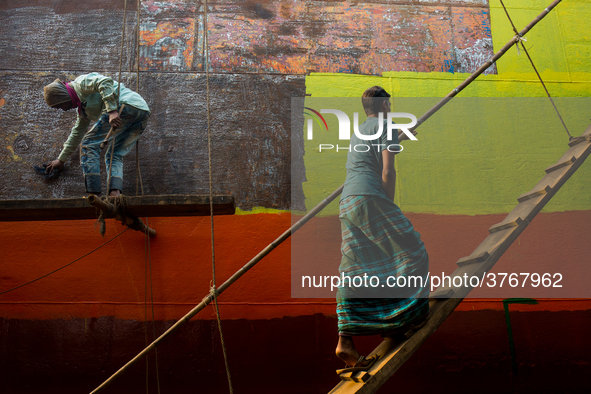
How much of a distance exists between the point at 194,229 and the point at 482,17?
398cm

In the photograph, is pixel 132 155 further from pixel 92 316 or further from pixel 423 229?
pixel 423 229

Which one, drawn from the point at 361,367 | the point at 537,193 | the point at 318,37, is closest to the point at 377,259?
the point at 361,367

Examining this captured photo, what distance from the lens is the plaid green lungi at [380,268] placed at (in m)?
2.19

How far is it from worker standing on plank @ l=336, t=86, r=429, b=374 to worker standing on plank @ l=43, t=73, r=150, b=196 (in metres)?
2.04

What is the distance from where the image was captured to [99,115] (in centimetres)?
360

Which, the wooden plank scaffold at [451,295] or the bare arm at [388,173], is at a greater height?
the bare arm at [388,173]

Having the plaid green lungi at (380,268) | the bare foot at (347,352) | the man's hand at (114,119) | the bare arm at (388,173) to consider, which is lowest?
the bare foot at (347,352)

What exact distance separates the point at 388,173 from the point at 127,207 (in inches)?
72.1

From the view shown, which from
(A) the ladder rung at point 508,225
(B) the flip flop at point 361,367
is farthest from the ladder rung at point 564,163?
(B) the flip flop at point 361,367

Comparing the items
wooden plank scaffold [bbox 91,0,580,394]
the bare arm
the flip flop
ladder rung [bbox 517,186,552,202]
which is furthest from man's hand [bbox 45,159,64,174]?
→ ladder rung [bbox 517,186,552,202]

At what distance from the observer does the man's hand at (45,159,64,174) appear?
3.90 m

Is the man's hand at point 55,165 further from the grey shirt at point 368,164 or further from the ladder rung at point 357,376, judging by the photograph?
the ladder rung at point 357,376

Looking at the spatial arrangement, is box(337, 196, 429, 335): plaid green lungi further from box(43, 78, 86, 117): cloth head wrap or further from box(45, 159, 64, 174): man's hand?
box(45, 159, 64, 174): man's hand

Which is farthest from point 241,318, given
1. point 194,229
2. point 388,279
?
point 388,279
